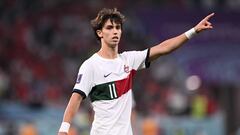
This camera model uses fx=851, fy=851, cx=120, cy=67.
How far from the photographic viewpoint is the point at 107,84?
25.0ft

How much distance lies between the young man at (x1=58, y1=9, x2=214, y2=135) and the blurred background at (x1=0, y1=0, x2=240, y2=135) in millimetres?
7764

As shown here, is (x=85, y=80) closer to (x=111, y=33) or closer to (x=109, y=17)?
(x=111, y=33)

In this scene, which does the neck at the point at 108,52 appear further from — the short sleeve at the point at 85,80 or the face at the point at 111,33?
the short sleeve at the point at 85,80

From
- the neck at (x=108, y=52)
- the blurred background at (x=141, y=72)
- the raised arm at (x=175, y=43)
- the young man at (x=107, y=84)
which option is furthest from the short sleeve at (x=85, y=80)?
the blurred background at (x=141, y=72)

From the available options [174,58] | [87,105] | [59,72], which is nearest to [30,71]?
[59,72]

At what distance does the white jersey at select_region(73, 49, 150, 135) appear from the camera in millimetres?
7570

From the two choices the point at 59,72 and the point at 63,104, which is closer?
the point at 63,104

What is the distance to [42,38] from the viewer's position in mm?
18922

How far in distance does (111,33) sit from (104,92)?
532 millimetres

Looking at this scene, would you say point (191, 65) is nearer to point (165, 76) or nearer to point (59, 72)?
point (165, 76)

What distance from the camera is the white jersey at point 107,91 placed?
298 inches

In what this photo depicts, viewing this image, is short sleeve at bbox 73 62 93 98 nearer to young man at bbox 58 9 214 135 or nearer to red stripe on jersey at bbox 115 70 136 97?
young man at bbox 58 9 214 135

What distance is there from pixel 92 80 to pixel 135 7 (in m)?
11.7

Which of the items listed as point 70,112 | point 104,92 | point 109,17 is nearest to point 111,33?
point 109,17
